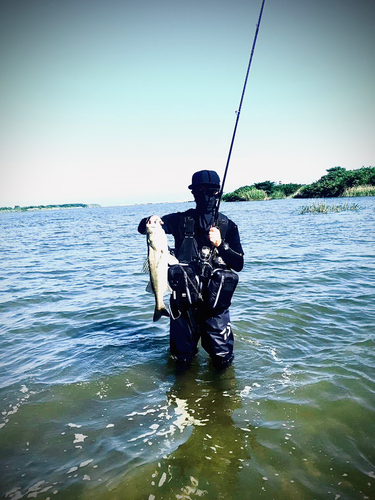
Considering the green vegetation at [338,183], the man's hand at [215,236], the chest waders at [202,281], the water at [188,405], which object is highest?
the green vegetation at [338,183]

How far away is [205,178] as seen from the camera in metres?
4.95

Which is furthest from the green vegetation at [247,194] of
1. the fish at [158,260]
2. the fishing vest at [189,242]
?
the fish at [158,260]

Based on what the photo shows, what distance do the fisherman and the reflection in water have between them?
618 mm

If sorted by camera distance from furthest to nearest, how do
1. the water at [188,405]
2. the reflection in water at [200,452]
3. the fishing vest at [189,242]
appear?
the fishing vest at [189,242]
the water at [188,405]
the reflection in water at [200,452]

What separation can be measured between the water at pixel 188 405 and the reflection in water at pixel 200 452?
0.01 meters

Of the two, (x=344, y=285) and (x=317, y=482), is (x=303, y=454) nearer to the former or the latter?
(x=317, y=482)

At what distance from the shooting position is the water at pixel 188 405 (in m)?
3.12

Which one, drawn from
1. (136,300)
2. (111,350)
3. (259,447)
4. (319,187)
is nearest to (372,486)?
(259,447)

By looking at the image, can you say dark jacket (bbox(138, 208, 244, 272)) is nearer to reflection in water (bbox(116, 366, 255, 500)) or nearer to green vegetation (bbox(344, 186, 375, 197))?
reflection in water (bbox(116, 366, 255, 500))

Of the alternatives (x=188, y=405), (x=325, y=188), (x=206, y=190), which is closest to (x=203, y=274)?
(x=206, y=190)

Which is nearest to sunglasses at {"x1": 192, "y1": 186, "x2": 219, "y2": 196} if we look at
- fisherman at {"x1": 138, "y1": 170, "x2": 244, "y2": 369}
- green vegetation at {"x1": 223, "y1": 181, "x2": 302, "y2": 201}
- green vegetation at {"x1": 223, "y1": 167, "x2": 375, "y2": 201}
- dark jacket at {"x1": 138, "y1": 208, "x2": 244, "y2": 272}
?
fisherman at {"x1": 138, "y1": 170, "x2": 244, "y2": 369}

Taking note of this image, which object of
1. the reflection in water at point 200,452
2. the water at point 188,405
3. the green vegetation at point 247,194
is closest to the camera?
the reflection in water at point 200,452

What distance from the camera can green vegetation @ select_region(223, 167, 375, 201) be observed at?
69500mm

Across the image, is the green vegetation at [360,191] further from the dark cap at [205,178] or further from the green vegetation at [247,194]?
the dark cap at [205,178]
